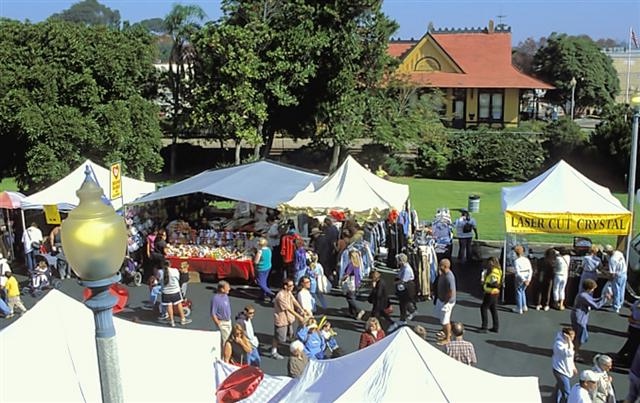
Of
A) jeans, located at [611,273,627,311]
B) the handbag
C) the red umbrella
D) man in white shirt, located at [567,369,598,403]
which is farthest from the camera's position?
the red umbrella

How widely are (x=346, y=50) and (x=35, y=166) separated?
13.0 metres

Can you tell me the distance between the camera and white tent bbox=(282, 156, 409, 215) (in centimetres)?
1515

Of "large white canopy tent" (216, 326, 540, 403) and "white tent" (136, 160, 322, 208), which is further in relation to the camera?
"white tent" (136, 160, 322, 208)

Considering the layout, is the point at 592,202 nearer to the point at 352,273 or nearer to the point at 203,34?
the point at 352,273

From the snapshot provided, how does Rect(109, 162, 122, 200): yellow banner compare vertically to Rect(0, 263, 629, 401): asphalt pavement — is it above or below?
above

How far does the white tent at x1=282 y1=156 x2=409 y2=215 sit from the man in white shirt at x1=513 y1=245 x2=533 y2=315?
3.28 m

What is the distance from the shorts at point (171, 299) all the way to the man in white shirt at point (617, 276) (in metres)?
7.70

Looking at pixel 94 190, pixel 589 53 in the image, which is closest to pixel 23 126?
pixel 94 190

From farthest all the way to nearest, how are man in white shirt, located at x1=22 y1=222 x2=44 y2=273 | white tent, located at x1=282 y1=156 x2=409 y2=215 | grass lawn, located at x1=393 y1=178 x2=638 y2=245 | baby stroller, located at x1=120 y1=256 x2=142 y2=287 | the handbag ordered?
grass lawn, located at x1=393 y1=178 x2=638 y2=245
man in white shirt, located at x1=22 y1=222 x2=44 y2=273
white tent, located at x1=282 y1=156 x2=409 y2=215
baby stroller, located at x1=120 y1=256 x2=142 y2=287
the handbag

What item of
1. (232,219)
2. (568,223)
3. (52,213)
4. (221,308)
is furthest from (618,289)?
(52,213)

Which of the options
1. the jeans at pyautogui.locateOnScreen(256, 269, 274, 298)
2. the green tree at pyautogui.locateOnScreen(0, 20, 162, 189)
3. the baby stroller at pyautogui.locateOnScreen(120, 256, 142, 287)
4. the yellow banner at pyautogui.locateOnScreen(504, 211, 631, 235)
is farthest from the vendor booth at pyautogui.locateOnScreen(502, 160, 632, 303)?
the green tree at pyautogui.locateOnScreen(0, 20, 162, 189)

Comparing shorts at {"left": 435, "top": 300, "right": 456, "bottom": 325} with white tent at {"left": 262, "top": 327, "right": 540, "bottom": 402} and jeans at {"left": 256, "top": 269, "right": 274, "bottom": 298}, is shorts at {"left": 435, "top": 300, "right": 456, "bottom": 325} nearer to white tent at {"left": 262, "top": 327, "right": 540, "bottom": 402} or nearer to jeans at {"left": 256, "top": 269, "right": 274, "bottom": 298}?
jeans at {"left": 256, "top": 269, "right": 274, "bottom": 298}

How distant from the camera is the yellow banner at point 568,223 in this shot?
1319 centimetres

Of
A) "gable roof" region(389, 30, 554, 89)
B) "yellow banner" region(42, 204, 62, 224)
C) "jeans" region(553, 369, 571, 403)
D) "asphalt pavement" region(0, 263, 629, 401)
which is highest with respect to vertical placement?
"gable roof" region(389, 30, 554, 89)
